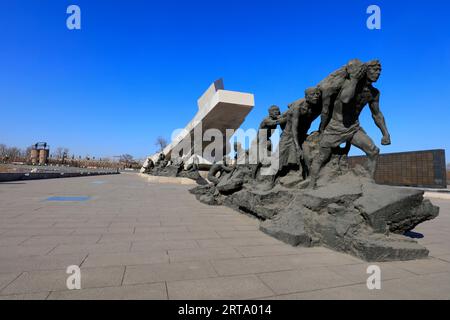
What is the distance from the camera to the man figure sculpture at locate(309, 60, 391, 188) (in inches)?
185

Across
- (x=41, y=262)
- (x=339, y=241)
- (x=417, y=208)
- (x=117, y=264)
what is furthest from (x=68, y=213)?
(x=417, y=208)

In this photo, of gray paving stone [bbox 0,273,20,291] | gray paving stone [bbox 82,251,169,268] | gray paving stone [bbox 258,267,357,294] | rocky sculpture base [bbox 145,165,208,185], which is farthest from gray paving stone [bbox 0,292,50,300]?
rocky sculpture base [bbox 145,165,208,185]

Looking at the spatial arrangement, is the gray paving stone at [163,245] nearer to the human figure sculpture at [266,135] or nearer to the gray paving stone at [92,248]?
the gray paving stone at [92,248]

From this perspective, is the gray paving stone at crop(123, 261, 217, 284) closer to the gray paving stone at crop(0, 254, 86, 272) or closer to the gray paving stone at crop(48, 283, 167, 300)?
the gray paving stone at crop(48, 283, 167, 300)

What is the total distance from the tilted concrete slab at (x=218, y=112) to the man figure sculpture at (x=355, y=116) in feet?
60.4

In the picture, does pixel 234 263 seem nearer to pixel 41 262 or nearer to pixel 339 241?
pixel 339 241

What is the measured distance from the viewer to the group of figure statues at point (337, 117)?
4780 millimetres

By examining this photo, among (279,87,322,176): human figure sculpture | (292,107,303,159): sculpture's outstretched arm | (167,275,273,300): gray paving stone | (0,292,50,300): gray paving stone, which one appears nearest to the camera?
(0,292,50,300): gray paving stone

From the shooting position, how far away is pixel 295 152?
6691 mm

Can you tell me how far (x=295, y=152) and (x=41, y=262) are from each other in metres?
5.35

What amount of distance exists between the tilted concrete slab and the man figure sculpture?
18407 millimetres

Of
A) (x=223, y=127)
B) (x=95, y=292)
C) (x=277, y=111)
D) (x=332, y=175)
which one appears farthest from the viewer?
(x=223, y=127)

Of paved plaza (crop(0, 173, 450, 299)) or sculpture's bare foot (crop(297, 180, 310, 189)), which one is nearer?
paved plaza (crop(0, 173, 450, 299))

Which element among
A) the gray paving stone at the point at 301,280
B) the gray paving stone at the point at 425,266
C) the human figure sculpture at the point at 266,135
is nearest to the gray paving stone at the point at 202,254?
the gray paving stone at the point at 301,280
